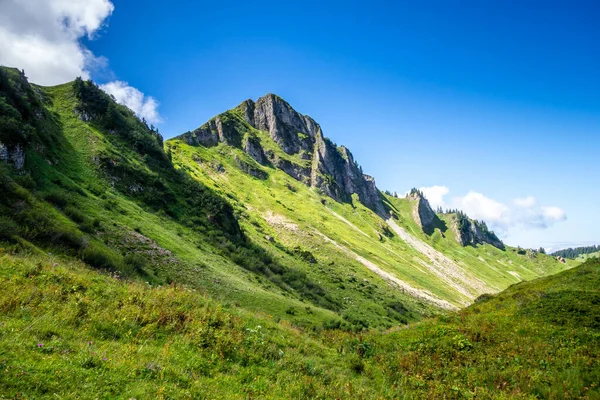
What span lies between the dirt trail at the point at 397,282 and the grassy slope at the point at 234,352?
81.6m

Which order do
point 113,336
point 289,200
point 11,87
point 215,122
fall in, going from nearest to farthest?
point 113,336 < point 11,87 < point 289,200 < point 215,122

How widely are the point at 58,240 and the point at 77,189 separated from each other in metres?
13.3

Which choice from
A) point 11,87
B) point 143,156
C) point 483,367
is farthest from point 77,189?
point 483,367

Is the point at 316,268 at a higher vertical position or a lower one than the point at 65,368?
lower

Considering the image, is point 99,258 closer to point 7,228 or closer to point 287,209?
point 7,228

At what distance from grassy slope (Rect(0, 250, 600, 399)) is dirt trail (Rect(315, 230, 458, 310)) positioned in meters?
81.6

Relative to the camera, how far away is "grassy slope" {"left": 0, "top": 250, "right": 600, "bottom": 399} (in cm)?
686

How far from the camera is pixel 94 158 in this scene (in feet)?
128

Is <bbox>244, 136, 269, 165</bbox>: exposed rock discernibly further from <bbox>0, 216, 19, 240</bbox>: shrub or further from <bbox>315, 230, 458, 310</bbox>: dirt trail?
<bbox>0, 216, 19, 240</bbox>: shrub

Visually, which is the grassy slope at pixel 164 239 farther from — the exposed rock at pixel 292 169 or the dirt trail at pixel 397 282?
the exposed rock at pixel 292 169

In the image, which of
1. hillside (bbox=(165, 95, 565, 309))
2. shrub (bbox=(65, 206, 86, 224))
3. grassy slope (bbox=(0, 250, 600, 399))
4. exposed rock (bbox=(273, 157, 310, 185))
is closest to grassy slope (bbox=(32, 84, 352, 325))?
shrub (bbox=(65, 206, 86, 224))

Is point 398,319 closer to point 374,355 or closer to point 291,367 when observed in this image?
point 374,355

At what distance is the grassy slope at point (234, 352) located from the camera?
22.5ft

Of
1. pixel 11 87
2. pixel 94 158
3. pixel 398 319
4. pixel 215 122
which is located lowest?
pixel 398 319
